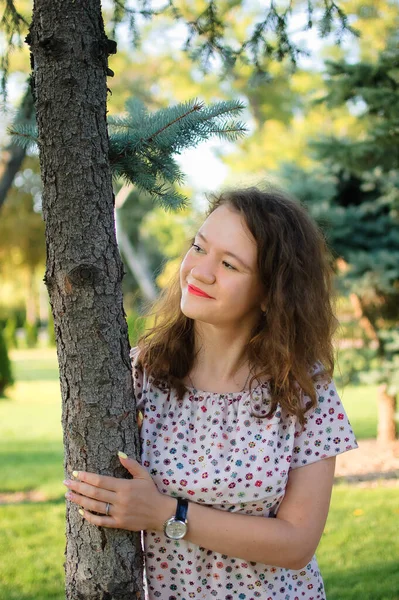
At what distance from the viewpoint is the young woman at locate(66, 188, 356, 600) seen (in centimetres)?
166

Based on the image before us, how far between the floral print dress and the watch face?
88 millimetres

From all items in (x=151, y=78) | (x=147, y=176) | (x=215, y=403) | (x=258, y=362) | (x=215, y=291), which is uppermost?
(x=151, y=78)

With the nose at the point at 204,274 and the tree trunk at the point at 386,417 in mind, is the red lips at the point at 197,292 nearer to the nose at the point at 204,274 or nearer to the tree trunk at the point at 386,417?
the nose at the point at 204,274

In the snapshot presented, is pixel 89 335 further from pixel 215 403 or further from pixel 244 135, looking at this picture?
pixel 244 135

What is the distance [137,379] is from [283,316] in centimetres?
48

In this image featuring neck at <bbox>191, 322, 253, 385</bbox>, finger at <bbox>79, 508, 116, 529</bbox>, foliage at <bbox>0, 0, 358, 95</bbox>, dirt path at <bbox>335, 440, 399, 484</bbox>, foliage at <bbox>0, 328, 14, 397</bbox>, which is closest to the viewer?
finger at <bbox>79, 508, 116, 529</bbox>

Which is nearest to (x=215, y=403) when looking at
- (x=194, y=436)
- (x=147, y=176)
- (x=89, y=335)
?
(x=194, y=436)

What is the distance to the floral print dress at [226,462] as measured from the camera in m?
1.71

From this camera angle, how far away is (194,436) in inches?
71.3

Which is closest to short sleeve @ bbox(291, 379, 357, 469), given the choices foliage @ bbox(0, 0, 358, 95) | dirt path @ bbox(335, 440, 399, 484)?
foliage @ bbox(0, 0, 358, 95)

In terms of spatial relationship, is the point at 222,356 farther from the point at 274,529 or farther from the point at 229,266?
the point at 274,529

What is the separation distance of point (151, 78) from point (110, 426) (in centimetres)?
2243

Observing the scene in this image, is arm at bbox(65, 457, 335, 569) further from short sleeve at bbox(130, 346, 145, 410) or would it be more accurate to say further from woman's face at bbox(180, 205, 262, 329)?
woman's face at bbox(180, 205, 262, 329)

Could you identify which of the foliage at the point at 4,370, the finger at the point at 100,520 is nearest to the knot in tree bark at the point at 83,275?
the finger at the point at 100,520
